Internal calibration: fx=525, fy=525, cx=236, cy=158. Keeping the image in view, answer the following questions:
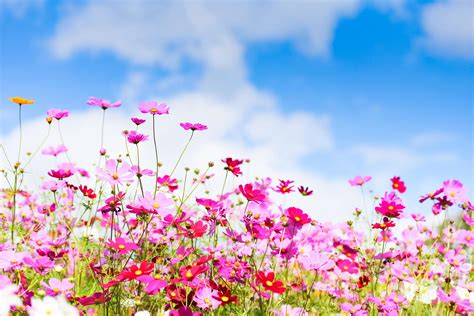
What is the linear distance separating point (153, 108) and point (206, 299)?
0.94 m

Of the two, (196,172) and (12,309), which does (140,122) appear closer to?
(196,172)

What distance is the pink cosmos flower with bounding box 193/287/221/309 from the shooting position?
205 centimetres

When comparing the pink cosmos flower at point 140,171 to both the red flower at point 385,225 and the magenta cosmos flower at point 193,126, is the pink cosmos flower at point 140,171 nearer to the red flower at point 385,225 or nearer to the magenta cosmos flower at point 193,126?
the magenta cosmos flower at point 193,126

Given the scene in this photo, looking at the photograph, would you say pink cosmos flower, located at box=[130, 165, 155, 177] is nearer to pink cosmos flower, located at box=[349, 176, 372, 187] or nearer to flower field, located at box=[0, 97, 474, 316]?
flower field, located at box=[0, 97, 474, 316]

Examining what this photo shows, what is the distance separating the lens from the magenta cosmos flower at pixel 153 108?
2465 mm

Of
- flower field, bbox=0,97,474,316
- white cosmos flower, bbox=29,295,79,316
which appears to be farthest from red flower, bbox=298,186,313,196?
white cosmos flower, bbox=29,295,79,316

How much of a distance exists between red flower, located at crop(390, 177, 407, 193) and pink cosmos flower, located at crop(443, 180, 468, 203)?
283 millimetres

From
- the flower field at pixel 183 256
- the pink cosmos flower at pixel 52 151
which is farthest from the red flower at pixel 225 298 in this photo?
the pink cosmos flower at pixel 52 151

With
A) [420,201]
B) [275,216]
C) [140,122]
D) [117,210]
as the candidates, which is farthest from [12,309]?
[420,201]

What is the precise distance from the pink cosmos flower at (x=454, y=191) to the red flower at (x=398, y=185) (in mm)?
283

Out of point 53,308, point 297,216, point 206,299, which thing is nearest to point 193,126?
point 297,216

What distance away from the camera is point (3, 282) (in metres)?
1.82

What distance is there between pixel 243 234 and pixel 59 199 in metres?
1.56

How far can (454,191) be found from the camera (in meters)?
3.04
